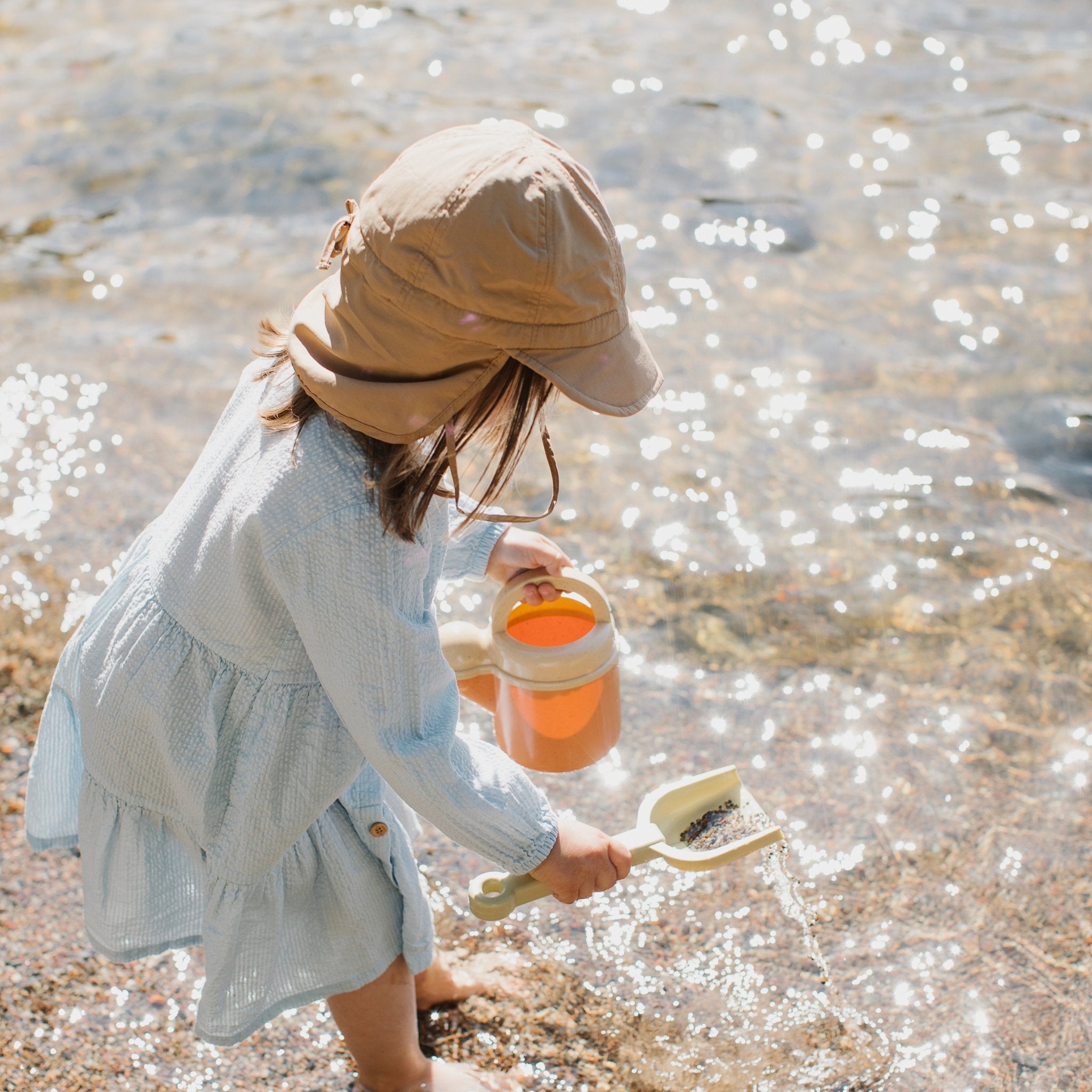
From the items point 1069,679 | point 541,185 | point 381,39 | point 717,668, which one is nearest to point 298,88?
point 381,39

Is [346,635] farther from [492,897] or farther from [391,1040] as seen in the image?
[391,1040]

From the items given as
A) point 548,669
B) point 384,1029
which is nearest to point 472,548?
point 548,669

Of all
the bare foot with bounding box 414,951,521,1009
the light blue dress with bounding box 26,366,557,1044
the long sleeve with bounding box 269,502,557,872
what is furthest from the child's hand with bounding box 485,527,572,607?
the bare foot with bounding box 414,951,521,1009

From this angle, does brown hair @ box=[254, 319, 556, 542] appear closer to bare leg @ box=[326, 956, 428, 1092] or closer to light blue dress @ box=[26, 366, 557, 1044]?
light blue dress @ box=[26, 366, 557, 1044]

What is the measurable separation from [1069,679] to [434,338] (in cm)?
208

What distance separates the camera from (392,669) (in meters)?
1.35

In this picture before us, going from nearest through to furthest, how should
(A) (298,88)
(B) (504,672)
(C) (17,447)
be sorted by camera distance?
(B) (504,672) → (C) (17,447) → (A) (298,88)

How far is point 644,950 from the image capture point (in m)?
2.16

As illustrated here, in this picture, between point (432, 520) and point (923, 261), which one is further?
point (923, 261)

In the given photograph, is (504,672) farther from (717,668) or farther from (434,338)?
(717,668)

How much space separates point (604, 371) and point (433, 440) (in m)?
0.23

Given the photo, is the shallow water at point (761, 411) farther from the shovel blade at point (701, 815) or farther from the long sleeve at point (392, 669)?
the long sleeve at point (392, 669)

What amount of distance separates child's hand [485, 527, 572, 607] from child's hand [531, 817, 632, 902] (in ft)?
1.31

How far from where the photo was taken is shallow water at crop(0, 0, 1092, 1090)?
2.17m
